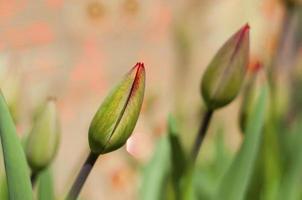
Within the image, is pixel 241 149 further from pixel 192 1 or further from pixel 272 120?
pixel 192 1

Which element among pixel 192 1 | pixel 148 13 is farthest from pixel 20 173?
pixel 148 13

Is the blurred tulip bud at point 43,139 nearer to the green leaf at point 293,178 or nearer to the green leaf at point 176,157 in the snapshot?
the green leaf at point 176,157

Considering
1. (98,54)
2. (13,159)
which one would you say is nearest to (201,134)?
(13,159)

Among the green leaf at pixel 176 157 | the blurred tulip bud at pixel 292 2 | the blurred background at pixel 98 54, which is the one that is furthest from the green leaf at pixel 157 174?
the blurred background at pixel 98 54

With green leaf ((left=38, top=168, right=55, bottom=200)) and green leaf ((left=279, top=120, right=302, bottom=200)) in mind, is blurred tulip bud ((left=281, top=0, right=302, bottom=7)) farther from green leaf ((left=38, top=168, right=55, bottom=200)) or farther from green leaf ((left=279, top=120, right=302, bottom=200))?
green leaf ((left=38, top=168, right=55, bottom=200))

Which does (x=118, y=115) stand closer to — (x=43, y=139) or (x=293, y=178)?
(x=43, y=139)

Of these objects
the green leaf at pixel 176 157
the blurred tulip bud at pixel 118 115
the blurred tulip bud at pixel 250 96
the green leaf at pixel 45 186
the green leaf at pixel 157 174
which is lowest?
the green leaf at pixel 45 186

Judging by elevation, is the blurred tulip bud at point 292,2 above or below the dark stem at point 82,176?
above
